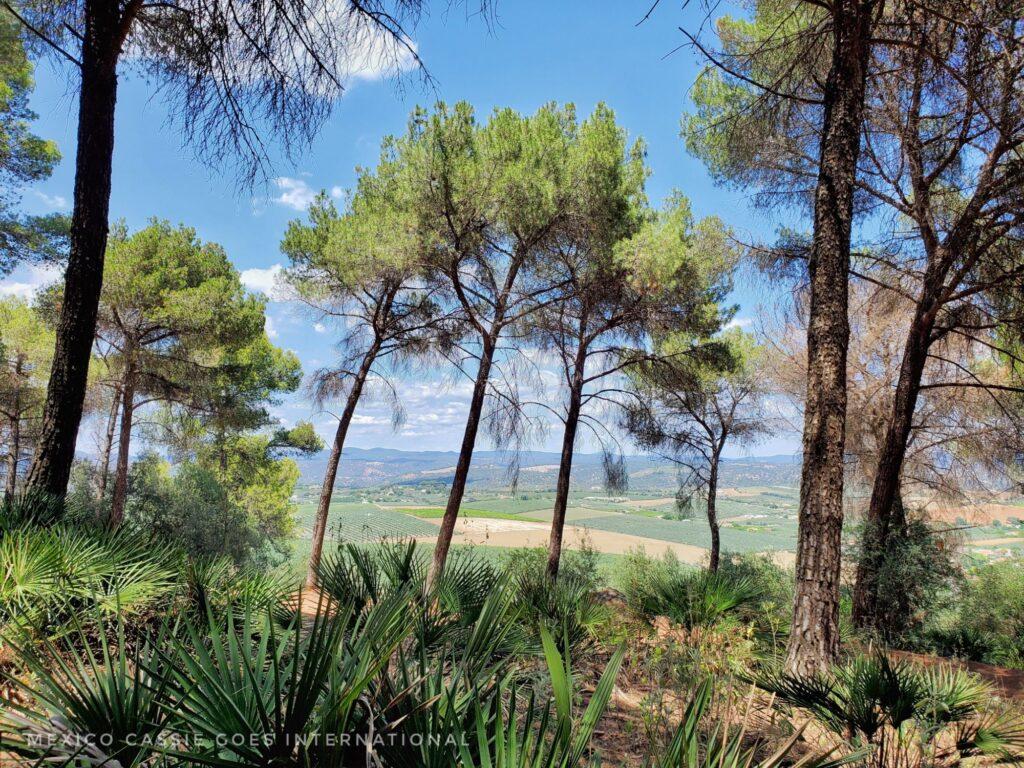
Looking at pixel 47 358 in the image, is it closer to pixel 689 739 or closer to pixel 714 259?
pixel 714 259

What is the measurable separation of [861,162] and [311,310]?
907cm

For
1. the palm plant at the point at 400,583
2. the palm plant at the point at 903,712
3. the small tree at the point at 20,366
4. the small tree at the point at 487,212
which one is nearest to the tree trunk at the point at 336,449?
the small tree at the point at 487,212

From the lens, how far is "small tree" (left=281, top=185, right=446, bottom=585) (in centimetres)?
902

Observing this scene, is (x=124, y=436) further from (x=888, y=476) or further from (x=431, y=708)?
(x=888, y=476)

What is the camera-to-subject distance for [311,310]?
10.0m

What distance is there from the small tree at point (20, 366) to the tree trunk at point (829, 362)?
1374 centimetres

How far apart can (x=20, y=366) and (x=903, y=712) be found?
1545 centimetres

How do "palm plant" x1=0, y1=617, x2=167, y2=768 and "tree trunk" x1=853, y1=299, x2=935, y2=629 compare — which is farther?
"tree trunk" x1=853, y1=299, x2=935, y2=629

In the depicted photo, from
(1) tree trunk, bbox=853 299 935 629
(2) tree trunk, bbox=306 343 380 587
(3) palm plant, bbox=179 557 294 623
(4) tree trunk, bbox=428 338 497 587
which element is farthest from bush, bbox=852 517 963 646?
(2) tree trunk, bbox=306 343 380 587

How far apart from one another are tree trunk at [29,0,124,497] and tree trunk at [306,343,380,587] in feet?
18.6

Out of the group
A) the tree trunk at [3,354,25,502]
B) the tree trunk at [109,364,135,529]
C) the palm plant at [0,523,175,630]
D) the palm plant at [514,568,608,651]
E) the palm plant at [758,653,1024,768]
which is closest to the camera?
the palm plant at [758,653,1024,768]

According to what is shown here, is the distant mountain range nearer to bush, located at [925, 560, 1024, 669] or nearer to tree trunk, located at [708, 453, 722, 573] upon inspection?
tree trunk, located at [708, 453, 722, 573]

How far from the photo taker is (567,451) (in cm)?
952

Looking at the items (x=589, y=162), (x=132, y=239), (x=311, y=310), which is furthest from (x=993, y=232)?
(x=132, y=239)
